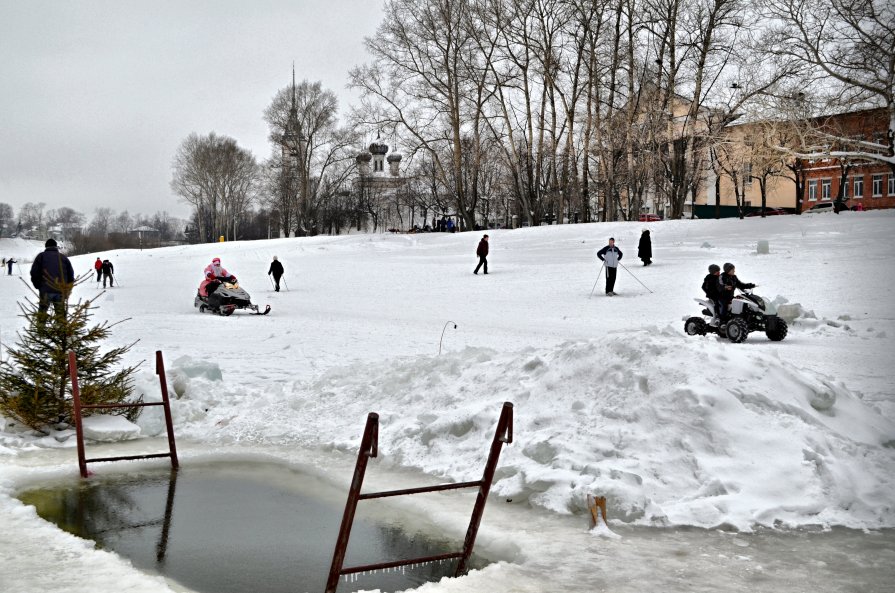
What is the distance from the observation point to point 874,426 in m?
7.78

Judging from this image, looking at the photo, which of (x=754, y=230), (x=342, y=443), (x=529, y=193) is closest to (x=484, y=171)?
(x=529, y=193)

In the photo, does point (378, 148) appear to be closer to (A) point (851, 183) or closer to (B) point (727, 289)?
(A) point (851, 183)

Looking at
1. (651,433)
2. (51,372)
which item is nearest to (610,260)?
(651,433)

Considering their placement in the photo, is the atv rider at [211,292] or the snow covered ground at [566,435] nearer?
Result: the snow covered ground at [566,435]

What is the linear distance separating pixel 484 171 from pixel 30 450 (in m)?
74.6

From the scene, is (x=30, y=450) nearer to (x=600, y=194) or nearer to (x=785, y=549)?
(x=785, y=549)

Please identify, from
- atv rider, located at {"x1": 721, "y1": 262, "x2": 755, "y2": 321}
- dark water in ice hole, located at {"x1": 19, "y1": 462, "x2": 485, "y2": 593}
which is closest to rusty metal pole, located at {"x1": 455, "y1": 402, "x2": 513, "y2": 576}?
dark water in ice hole, located at {"x1": 19, "y1": 462, "x2": 485, "y2": 593}

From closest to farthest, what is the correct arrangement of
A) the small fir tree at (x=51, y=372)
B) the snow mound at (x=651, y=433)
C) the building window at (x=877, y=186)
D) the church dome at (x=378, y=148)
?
the snow mound at (x=651, y=433), the small fir tree at (x=51, y=372), the building window at (x=877, y=186), the church dome at (x=378, y=148)

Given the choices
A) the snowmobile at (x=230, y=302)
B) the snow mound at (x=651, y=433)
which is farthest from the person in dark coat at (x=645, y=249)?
the snow mound at (x=651, y=433)

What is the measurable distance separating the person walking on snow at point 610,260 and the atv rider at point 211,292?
1157 centimetres

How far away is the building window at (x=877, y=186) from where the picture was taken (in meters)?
71.9

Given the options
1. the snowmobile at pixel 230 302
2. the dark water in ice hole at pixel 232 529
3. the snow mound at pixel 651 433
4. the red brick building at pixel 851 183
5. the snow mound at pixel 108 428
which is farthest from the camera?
the red brick building at pixel 851 183

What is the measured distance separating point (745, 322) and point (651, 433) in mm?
9161

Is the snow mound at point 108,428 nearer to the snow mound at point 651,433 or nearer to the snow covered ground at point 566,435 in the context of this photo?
the snow covered ground at point 566,435
